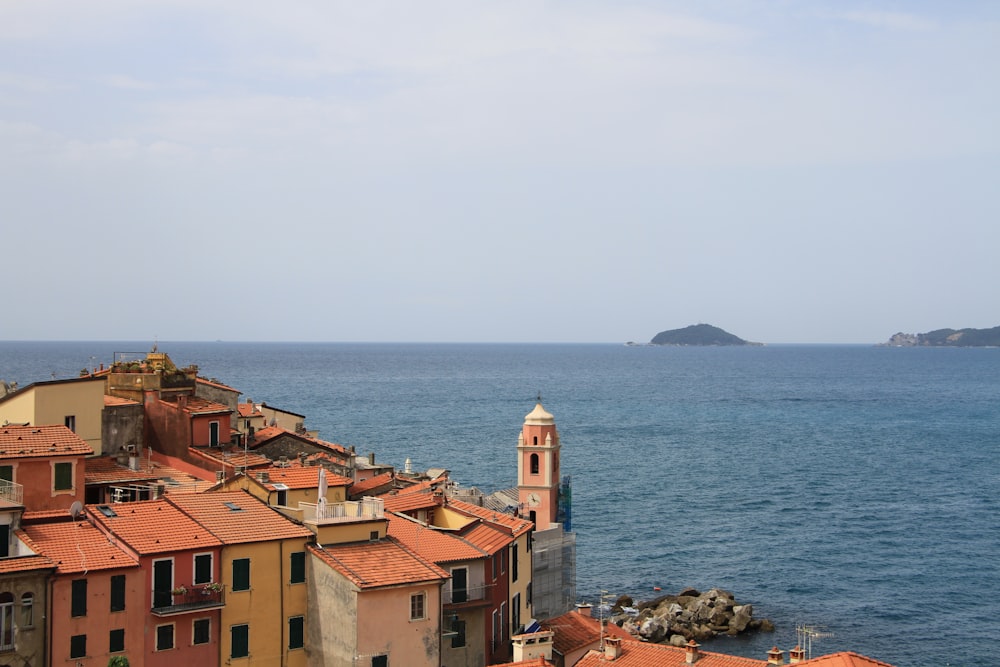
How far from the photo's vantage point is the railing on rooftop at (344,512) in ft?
114

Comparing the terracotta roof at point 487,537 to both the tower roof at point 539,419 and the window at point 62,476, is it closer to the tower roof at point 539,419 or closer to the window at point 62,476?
the window at point 62,476

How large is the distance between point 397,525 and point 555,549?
45.9ft

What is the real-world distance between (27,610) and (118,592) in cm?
242

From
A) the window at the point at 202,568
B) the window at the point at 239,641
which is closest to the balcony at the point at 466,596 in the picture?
the window at the point at 239,641

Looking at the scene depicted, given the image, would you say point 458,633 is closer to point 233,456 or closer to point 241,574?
point 241,574

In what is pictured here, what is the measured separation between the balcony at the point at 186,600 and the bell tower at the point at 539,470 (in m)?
23.8

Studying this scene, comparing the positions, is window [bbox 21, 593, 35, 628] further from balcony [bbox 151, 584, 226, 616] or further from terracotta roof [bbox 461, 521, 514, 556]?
terracotta roof [bbox 461, 521, 514, 556]

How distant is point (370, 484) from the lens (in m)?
50.8

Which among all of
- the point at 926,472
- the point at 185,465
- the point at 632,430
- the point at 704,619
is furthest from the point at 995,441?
the point at 185,465

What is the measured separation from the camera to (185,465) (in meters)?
47.3

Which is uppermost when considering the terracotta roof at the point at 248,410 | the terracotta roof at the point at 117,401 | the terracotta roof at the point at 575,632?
the terracotta roof at the point at 117,401

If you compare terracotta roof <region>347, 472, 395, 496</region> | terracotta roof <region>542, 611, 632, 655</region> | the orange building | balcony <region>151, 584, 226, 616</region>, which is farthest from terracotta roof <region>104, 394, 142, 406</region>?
terracotta roof <region>542, 611, 632, 655</region>

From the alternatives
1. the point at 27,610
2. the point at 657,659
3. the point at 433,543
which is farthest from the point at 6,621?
the point at 657,659

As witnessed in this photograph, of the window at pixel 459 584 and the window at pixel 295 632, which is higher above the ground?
the window at pixel 459 584
